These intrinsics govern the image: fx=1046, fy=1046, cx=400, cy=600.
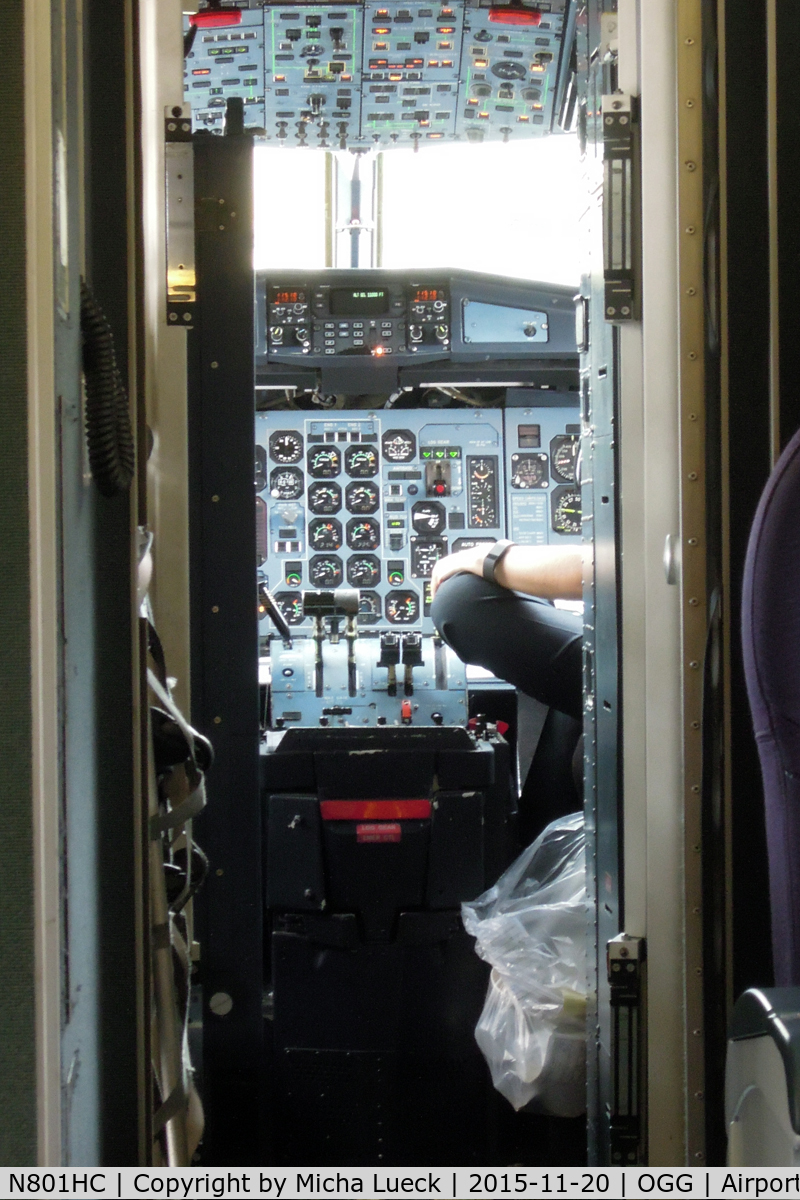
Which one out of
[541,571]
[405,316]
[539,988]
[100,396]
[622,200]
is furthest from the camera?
[405,316]

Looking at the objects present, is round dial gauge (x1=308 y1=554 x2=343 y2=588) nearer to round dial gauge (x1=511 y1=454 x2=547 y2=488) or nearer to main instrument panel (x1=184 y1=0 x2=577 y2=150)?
round dial gauge (x1=511 y1=454 x2=547 y2=488)

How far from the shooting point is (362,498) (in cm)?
443

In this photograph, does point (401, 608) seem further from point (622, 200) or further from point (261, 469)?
point (622, 200)

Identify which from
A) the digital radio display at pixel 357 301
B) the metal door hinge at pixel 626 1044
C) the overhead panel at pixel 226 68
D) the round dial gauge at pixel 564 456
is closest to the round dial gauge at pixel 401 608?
the round dial gauge at pixel 564 456

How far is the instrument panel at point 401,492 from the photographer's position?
4.41m

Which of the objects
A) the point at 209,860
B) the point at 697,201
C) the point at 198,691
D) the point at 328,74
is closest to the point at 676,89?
the point at 697,201

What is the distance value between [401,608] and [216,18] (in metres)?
2.31

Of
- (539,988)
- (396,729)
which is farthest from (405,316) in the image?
(539,988)

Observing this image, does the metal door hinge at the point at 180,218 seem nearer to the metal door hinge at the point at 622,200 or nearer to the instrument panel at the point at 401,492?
the metal door hinge at the point at 622,200

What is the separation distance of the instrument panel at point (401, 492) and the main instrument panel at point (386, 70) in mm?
1173

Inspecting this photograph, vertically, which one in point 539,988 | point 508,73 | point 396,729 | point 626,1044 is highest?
point 508,73

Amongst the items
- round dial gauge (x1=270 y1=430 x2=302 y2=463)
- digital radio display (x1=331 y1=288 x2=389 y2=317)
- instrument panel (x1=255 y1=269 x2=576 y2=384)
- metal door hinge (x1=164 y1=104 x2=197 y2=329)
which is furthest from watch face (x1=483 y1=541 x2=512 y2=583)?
round dial gauge (x1=270 y1=430 x2=302 y2=463)

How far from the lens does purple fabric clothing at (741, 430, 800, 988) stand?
3.63 ft

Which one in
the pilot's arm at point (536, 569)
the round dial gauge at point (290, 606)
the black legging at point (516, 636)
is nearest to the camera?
the pilot's arm at point (536, 569)
